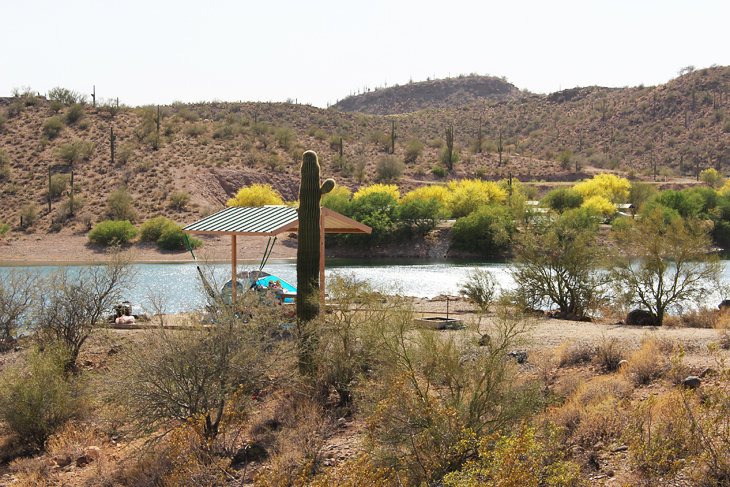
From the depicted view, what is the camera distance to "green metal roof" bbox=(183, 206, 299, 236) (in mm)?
18344

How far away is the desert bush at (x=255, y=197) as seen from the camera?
2753 inches

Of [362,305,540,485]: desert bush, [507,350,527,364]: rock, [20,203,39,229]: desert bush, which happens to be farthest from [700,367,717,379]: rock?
[20,203,39,229]: desert bush

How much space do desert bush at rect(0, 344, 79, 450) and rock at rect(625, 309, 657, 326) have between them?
1411 centimetres

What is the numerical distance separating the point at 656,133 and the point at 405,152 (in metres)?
31.3

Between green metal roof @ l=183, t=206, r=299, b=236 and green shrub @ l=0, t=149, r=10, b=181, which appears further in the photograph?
green shrub @ l=0, t=149, r=10, b=181

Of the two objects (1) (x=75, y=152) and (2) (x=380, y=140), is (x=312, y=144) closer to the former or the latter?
(2) (x=380, y=140)

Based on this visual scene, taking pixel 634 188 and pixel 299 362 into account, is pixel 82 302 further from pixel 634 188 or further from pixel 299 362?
pixel 634 188

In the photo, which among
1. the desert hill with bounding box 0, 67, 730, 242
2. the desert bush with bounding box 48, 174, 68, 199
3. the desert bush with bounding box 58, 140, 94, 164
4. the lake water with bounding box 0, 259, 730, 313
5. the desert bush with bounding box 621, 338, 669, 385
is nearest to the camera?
the desert bush with bounding box 621, 338, 669, 385

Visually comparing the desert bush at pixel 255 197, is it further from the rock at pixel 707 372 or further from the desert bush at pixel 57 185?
the rock at pixel 707 372

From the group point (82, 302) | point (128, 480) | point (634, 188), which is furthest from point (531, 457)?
point (634, 188)

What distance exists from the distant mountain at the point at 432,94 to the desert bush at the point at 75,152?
98895mm

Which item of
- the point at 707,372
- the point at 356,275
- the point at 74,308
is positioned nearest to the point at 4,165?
the point at 356,275

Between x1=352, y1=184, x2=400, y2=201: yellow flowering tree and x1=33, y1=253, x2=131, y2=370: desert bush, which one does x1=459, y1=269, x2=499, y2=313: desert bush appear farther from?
x1=352, y1=184, x2=400, y2=201: yellow flowering tree

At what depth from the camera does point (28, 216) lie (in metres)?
64.3
